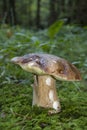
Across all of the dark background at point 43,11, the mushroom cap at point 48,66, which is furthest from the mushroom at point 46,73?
the dark background at point 43,11

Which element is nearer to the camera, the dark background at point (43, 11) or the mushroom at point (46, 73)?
the mushroom at point (46, 73)

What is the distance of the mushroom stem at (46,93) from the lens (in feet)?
7.20

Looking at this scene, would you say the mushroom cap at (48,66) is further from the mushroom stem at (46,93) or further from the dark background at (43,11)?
the dark background at (43,11)

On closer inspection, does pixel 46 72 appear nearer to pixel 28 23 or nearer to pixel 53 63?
pixel 53 63

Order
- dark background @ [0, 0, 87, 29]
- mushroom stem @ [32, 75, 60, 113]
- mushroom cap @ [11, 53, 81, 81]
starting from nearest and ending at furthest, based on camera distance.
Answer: mushroom cap @ [11, 53, 81, 81] < mushroom stem @ [32, 75, 60, 113] < dark background @ [0, 0, 87, 29]

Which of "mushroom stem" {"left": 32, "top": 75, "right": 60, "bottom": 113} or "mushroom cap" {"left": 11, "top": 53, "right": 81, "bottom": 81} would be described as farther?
"mushroom stem" {"left": 32, "top": 75, "right": 60, "bottom": 113}

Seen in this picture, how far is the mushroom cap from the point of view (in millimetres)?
1963

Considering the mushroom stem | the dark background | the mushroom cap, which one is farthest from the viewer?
the dark background

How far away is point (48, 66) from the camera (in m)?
1.98

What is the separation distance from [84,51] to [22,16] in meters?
17.6

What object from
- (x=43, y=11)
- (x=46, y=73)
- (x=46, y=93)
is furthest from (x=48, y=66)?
(x=43, y=11)

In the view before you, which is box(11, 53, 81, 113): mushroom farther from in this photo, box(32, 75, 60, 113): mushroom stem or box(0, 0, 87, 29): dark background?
box(0, 0, 87, 29): dark background

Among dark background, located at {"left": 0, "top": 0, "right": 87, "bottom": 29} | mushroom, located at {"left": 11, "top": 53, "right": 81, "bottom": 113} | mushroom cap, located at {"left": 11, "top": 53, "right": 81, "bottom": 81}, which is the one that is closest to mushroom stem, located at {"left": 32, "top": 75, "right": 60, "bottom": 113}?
mushroom, located at {"left": 11, "top": 53, "right": 81, "bottom": 113}

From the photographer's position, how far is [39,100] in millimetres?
2221
